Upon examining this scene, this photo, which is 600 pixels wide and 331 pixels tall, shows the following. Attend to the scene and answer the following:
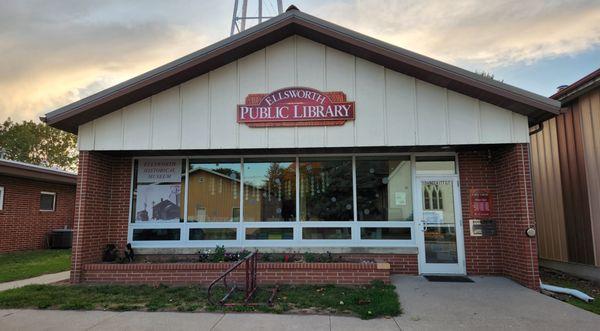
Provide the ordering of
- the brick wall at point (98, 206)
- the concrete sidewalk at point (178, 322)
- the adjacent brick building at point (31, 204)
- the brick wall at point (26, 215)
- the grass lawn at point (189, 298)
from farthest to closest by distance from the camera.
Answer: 1. the brick wall at point (26, 215)
2. the adjacent brick building at point (31, 204)
3. the brick wall at point (98, 206)
4. the grass lawn at point (189, 298)
5. the concrete sidewalk at point (178, 322)

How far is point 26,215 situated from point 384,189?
14.2 m

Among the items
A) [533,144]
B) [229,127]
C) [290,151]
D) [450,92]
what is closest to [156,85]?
[229,127]

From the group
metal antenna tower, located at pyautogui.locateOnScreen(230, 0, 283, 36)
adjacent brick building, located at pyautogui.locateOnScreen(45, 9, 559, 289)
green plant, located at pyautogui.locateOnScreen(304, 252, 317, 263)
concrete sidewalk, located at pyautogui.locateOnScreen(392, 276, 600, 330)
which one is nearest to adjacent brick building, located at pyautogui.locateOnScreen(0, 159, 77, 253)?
adjacent brick building, located at pyautogui.locateOnScreen(45, 9, 559, 289)

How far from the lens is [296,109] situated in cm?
845

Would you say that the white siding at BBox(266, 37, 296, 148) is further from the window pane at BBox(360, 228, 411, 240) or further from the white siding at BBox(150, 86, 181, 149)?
the window pane at BBox(360, 228, 411, 240)

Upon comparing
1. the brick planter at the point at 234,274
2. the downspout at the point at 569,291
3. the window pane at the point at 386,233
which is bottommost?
the downspout at the point at 569,291

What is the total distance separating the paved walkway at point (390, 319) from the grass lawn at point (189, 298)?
0.26 meters

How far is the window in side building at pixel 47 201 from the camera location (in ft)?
55.5

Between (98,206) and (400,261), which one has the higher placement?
(98,206)

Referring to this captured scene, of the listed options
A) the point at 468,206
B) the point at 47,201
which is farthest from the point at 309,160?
the point at 47,201

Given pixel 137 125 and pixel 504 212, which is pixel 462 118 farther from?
pixel 137 125

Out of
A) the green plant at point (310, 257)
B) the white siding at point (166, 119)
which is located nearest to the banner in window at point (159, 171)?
the white siding at point (166, 119)

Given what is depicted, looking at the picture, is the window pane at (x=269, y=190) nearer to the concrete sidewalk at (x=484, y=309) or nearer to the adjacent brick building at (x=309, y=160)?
the adjacent brick building at (x=309, y=160)

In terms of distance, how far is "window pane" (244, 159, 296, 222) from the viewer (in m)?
9.54
